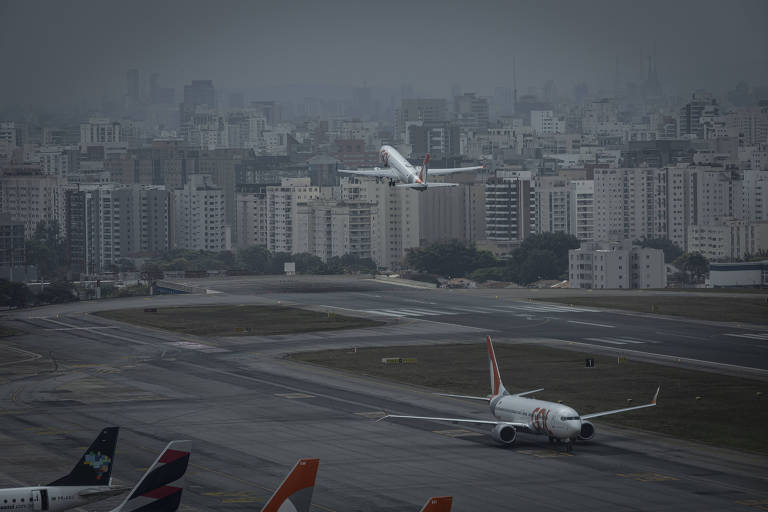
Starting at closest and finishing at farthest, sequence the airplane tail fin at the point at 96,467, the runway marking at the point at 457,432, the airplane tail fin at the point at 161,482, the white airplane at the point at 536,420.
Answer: the airplane tail fin at the point at 161,482
the airplane tail fin at the point at 96,467
the white airplane at the point at 536,420
the runway marking at the point at 457,432

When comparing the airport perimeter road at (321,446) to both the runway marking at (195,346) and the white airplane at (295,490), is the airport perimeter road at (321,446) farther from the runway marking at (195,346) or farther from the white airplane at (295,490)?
the white airplane at (295,490)

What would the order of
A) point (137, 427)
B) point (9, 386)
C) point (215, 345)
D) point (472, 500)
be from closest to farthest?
point (472, 500)
point (137, 427)
point (9, 386)
point (215, 345)

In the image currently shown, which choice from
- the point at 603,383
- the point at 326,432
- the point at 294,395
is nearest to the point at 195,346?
the point at 294,395

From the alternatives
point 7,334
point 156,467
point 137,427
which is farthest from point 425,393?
point 7,334

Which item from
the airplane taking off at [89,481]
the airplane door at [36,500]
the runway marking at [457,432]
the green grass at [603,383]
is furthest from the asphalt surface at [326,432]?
the airplane door at [36,500]

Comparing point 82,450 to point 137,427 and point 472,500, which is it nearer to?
point 137,427

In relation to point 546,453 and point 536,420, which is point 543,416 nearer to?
point 536,420
